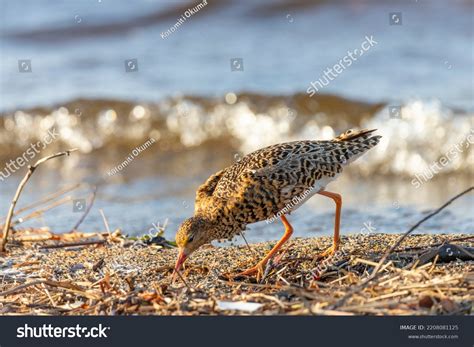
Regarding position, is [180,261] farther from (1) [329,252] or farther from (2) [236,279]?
(1) [329,252]

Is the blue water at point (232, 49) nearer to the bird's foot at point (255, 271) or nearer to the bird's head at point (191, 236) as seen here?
the bird's head at point (191, 236)

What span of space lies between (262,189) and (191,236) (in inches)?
24.5

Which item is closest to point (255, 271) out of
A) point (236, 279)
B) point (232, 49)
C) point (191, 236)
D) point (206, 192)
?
point (236, 279)

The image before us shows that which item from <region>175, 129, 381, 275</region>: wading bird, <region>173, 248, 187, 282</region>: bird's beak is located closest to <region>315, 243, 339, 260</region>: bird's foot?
<region>175, 129, 381, 275</region>: wading bird

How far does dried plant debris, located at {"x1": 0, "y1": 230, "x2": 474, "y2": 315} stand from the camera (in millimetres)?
4656

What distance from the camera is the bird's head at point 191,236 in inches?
227

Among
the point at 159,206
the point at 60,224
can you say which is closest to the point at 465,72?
the point at 159,206

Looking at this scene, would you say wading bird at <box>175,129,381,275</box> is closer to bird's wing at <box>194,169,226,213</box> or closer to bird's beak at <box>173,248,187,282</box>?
bird's wing at <box>194,169,226,213</box>

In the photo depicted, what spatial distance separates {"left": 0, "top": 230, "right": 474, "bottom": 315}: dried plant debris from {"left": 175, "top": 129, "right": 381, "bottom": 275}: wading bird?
0.86ft

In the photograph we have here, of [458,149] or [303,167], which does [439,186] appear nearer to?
[458,149]

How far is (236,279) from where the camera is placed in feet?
18.6

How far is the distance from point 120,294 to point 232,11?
1273 cm

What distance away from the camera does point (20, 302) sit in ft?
17.6
